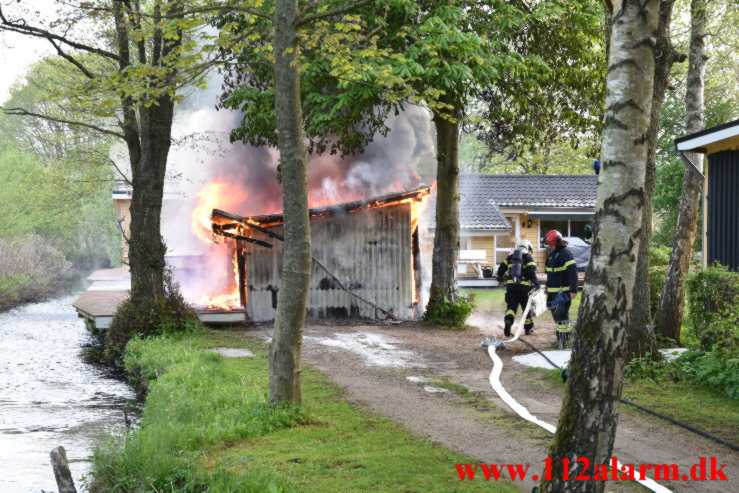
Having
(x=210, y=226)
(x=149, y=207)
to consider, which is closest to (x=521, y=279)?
(x=149, y=207)

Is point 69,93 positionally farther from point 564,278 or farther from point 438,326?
point 438,326

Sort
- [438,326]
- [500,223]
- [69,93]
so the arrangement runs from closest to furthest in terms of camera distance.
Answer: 1. [69,93]
2. [438,326]
3. [500,223]

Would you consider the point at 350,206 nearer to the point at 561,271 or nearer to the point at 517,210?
the point at 561,271

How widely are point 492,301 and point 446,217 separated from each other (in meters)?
8.38

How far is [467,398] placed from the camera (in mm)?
9664

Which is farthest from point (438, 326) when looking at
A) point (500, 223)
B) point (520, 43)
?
point (500, 223)

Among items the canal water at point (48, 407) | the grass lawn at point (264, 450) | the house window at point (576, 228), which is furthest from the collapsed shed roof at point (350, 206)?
the house window at point (576, 228)

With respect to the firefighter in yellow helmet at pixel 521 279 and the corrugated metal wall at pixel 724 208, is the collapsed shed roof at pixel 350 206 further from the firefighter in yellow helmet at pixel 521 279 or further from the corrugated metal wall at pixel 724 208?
the corrugated metal wall at pixel 724 208

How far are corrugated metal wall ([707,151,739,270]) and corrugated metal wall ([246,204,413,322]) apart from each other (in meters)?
7.68

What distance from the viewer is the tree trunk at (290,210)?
8.40 m

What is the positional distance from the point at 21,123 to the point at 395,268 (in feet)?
172

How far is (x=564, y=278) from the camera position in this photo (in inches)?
549

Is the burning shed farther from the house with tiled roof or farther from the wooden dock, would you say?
the house with tiled roof

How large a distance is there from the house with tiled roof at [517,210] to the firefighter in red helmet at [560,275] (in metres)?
20.1
